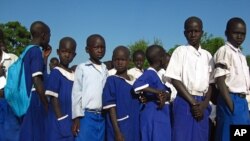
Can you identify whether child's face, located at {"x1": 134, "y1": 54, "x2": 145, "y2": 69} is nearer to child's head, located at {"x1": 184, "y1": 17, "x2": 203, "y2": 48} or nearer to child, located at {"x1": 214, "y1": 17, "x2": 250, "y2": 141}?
child's head, located at {"x1": 184, "y1": 17, "x2": 203, "y2": 48}

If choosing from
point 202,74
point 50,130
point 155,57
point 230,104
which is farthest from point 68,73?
point 230,104

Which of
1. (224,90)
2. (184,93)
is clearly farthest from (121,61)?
(224,90)

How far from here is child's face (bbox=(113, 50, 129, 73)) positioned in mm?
4465

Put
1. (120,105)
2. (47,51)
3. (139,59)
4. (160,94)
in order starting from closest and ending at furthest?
(160,94)
(120,105)
(47,51)
(139,59)

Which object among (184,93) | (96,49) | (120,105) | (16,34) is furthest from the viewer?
(16,34)

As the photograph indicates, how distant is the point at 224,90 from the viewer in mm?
3945

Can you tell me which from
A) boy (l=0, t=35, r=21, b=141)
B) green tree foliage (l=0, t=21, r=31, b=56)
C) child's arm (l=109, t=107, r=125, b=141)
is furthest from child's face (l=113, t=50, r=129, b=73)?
green tree foliage (l=0, t=21, r=31, b=56)

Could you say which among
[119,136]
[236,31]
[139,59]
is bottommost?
[119,136]

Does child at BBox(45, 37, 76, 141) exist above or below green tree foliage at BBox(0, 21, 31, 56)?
below

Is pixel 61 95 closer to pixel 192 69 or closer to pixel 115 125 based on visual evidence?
pixel 115 125

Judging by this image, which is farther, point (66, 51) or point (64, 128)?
point (66, 51)

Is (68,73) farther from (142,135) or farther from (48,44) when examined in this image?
(142,135)

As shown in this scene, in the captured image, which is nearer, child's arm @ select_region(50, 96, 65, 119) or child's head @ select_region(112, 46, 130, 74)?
child's arm @ select_region(50, 96, 65, 119)

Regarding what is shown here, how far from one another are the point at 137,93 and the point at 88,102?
1.92 ft
